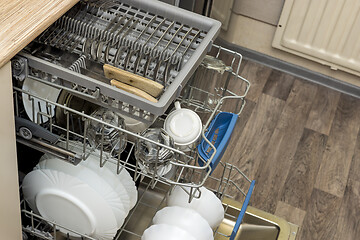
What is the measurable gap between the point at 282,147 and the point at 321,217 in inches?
13.8

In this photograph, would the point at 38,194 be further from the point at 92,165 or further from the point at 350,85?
the point at 350,85

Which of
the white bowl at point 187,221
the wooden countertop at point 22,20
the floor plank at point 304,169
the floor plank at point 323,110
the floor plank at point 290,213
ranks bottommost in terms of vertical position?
the floor plank at point 290,213

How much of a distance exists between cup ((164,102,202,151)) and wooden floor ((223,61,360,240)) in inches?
35.2

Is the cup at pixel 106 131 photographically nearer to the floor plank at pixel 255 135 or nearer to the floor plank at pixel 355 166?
the floor plank at pixel 255 135

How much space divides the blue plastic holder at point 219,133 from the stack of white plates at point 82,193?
20cm

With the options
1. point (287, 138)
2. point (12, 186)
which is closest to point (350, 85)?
point (287, 138)

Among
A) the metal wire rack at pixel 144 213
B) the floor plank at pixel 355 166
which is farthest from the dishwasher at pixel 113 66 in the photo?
the floor plank at pixel 355 166

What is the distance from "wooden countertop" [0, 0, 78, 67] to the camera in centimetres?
89

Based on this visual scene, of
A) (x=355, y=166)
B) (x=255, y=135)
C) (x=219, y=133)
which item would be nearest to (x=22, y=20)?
(x=219, y=133)

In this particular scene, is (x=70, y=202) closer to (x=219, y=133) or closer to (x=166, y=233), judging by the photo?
(x=166, y=233)

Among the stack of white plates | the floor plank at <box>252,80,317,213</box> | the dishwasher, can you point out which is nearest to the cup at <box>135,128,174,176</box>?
the dishwasher

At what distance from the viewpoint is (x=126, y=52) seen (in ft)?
3.61

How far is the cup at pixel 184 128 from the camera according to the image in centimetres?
106

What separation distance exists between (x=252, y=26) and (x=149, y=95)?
1.63 metres
